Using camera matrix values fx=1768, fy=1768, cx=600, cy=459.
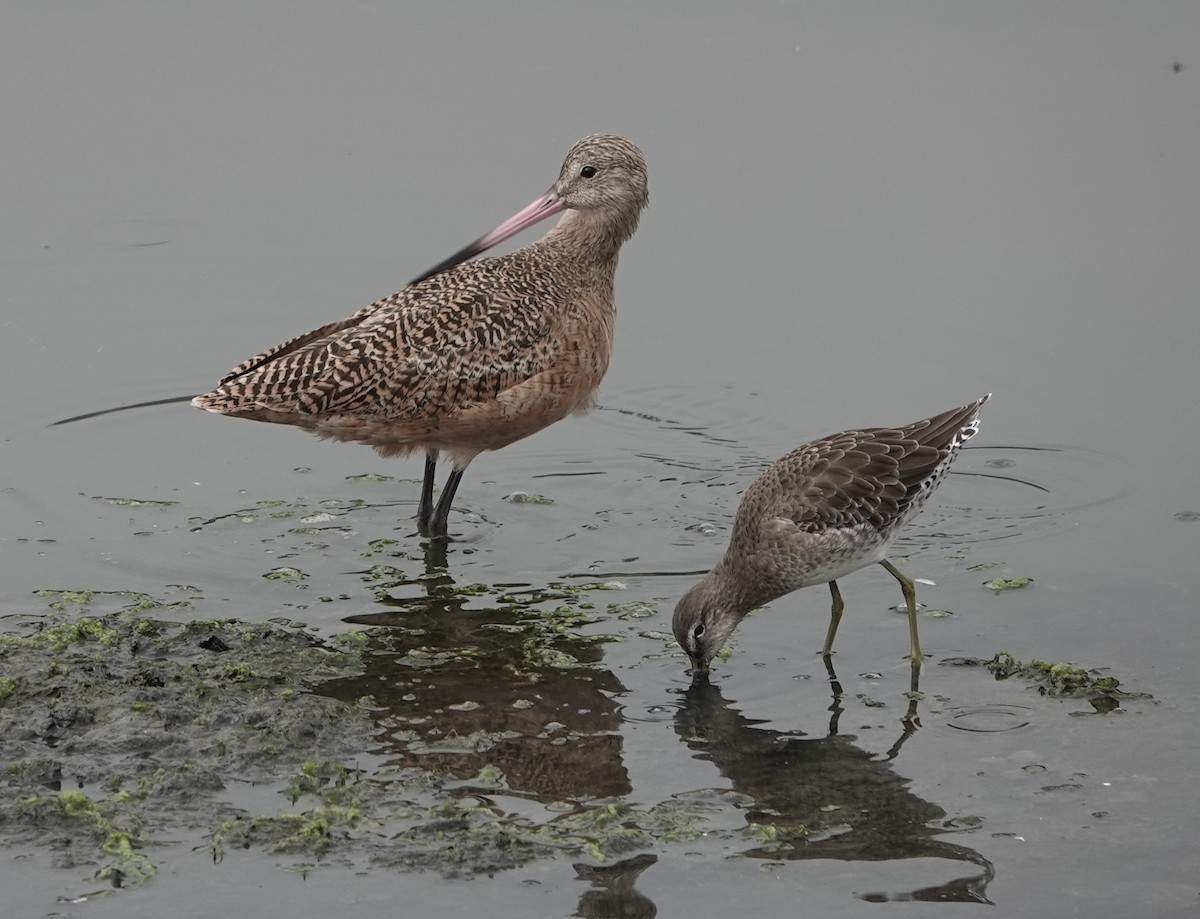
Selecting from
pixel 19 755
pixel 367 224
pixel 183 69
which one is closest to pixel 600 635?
pixel 19 755

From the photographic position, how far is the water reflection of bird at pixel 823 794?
456cm

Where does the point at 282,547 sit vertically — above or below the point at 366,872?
above

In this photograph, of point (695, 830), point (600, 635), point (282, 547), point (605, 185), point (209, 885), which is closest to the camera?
point (209, 885)

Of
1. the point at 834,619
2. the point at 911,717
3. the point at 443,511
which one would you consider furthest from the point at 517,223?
the point at 911,717

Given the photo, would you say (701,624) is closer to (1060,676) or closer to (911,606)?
(911,606)

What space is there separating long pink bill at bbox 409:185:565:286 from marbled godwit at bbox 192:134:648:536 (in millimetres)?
185

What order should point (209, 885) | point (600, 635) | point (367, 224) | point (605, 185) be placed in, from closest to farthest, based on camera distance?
point (209, 885) < point (600, 635) < point (605, 185) < point (367, 224)

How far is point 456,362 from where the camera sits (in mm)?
6719

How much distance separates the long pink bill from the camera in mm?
7504

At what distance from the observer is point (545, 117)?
31.5ft

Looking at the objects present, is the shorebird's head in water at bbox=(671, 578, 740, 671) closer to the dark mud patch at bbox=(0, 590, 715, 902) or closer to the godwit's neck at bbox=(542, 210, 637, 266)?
the dark mud patch at bbox=(0, 590, 715, 902)

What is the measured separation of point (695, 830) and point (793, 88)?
6.15 metres

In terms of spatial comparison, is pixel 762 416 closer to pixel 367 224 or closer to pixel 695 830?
pixel 367 224

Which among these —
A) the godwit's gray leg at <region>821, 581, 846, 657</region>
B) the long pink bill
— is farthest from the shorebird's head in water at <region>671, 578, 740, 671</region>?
the long pink bill
